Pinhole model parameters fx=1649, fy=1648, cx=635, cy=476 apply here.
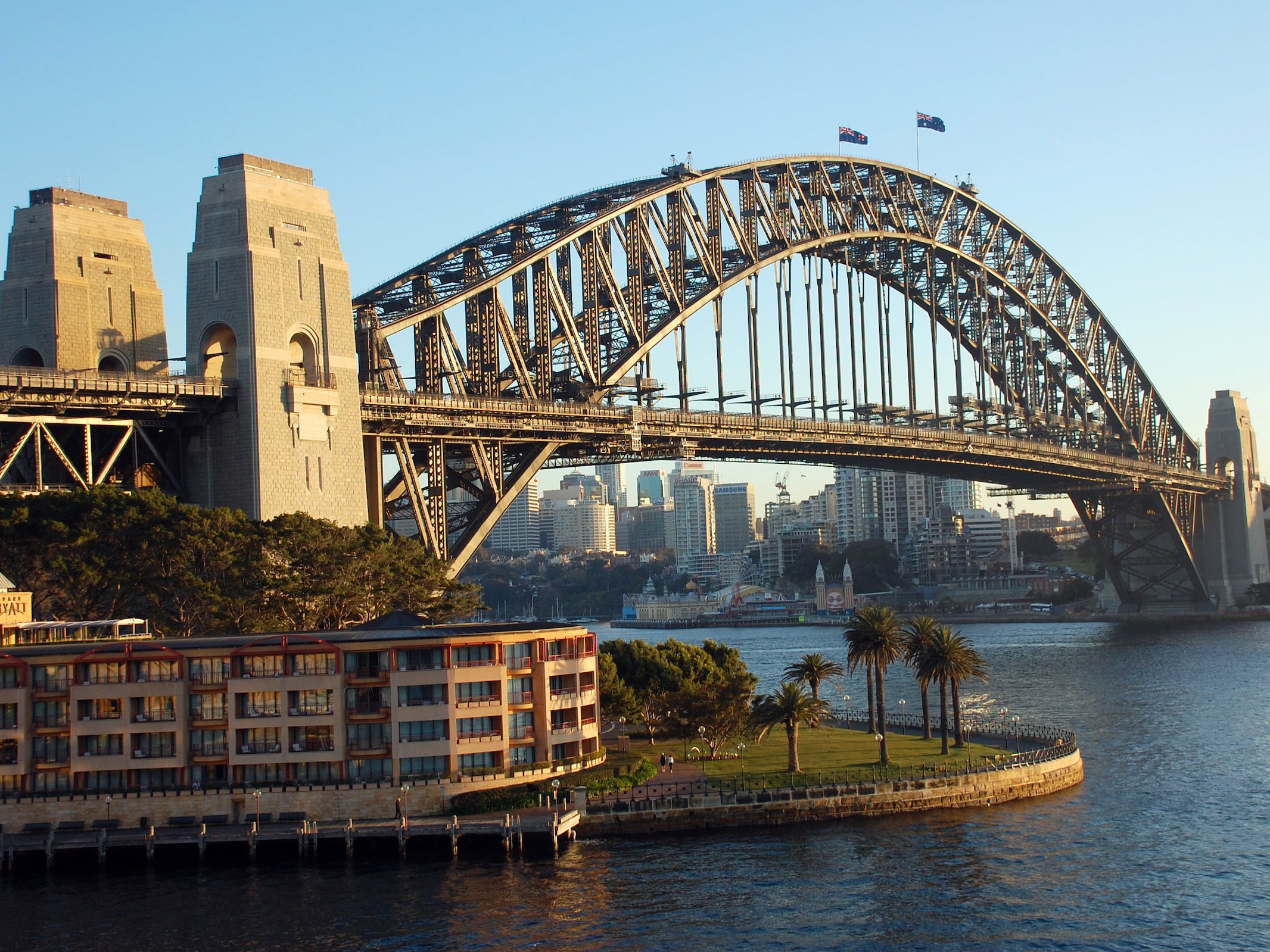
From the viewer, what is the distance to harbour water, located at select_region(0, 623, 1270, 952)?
4753 cm

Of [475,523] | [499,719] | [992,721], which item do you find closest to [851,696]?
[992,721]

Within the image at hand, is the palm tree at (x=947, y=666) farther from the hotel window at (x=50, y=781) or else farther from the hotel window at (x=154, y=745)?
the hotel window at (x=50, y=781)

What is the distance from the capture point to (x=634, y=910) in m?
49.9

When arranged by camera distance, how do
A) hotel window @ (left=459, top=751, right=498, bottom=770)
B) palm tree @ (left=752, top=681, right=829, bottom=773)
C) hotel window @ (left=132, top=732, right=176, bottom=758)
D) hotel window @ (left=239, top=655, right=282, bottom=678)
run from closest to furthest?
hotel window @ (left=132, top=732, right=176, bottom=758)
hotel window @ (left=239, top=655, right=282, bottom=678)
hotel window @ (left=459, top=751, right=498, bottom=770)
palm tree @ (left=752, top=681, right=829, bottom=773)

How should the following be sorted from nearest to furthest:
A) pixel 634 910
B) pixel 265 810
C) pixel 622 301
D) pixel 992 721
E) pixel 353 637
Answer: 1. pixel 634 910
2. pixel 265 810
3. pixel 353 637
4. pixel 992 721
5. pixel 622 301

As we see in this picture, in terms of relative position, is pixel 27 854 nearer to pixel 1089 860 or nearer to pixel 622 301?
pixel 1089 860

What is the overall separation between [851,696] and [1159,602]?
92.1 meters

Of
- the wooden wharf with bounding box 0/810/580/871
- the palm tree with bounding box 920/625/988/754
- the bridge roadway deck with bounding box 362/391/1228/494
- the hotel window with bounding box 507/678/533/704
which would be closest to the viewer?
the wooden wharf with bounding box 0/810/580/871

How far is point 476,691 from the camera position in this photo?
6334 cm

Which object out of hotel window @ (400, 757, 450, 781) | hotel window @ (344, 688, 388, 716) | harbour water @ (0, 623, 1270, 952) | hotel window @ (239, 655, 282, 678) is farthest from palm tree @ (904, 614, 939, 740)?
hotel window @ (239, 655, 282, 678)

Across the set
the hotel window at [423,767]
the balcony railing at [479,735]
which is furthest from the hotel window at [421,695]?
the hotel window at [423,767]

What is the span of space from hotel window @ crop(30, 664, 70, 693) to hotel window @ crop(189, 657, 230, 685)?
Answer: 4991 mm

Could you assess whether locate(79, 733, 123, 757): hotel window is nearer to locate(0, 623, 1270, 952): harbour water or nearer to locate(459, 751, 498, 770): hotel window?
locate(0, 623, 1270, 952): harbour water

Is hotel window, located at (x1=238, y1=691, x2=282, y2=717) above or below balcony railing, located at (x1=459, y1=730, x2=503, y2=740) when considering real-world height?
above
